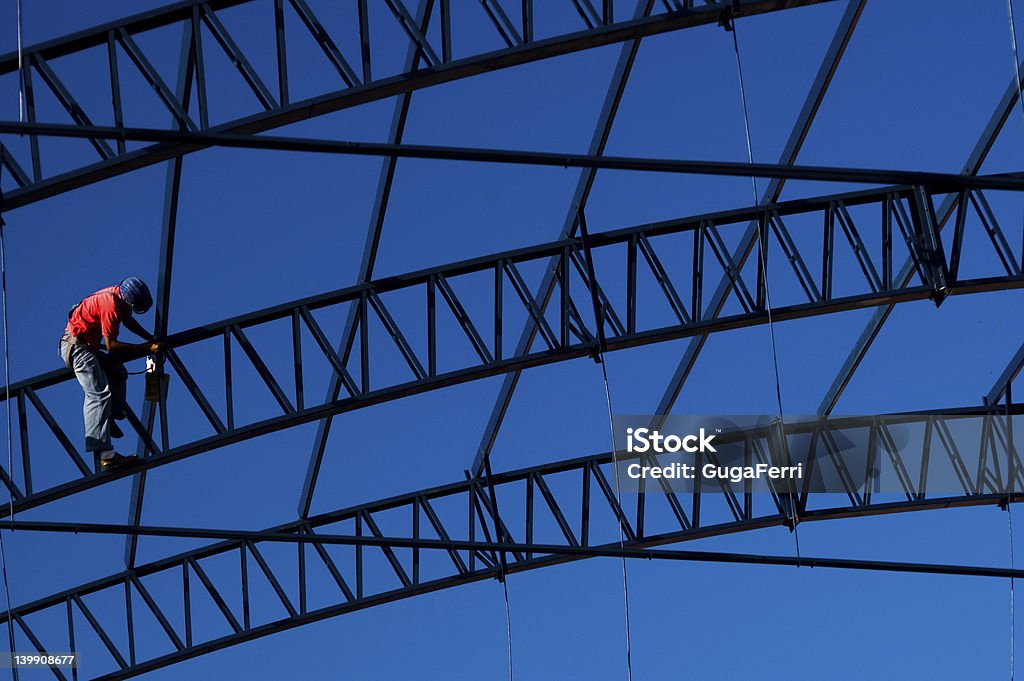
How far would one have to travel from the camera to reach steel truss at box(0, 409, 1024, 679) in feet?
106

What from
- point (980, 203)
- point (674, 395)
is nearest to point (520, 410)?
point (674, 395)

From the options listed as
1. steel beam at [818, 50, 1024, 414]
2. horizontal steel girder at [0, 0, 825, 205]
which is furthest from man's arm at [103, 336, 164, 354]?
steel beam at [818, 50, 1024, 414]

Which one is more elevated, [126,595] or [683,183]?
[683,183]

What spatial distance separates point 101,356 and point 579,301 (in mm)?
8363

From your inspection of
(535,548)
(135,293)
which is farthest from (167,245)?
(535,548)

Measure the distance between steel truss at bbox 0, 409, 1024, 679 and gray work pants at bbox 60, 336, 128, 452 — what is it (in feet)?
29.0

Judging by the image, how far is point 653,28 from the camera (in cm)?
2245

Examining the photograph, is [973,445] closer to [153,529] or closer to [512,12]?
[512,12]

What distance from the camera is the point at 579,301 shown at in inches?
1121

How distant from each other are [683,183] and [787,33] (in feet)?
12.5

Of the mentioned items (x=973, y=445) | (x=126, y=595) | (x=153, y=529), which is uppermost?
(x=973, y=445)

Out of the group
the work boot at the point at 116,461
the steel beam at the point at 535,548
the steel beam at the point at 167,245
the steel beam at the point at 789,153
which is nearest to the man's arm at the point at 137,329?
the steel beam at the point at 167,245

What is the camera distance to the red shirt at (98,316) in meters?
23.4

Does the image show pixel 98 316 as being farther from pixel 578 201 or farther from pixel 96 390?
pixel 578 201
